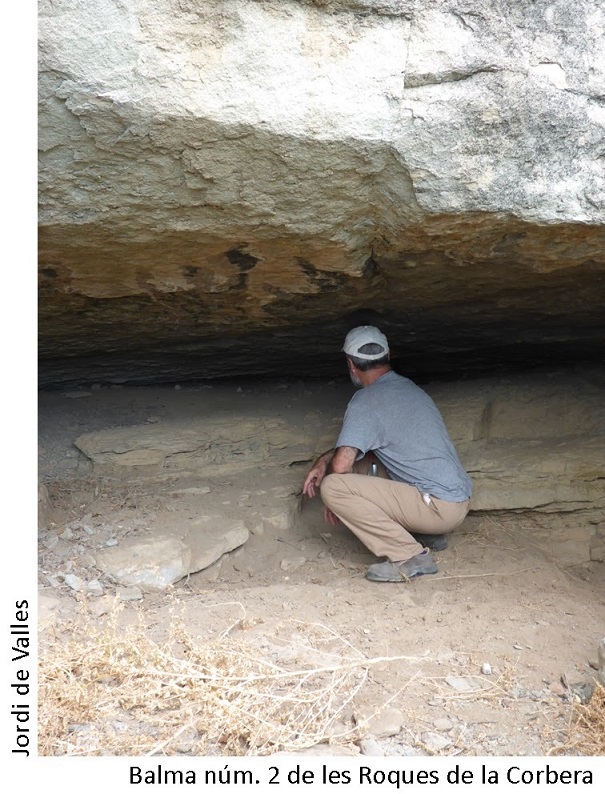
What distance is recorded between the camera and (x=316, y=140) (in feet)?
8.33

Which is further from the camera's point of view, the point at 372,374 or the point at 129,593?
the point at 372,374

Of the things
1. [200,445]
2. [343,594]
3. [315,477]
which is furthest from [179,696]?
[200,445]

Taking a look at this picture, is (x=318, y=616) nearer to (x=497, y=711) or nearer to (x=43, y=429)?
(x=497, y=711)

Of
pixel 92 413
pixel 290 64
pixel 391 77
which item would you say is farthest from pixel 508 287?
pixel 92 413

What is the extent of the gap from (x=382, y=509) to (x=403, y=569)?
32 cm

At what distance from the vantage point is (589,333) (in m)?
4.54

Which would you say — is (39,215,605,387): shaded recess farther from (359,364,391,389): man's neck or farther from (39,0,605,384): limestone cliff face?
(359,364,391,389): man's neck

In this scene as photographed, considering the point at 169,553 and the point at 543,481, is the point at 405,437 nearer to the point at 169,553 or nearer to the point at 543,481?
the point at 543,481

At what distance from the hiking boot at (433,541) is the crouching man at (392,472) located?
143 mm

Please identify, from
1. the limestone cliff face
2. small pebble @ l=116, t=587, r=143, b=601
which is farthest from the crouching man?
small pebble @ l=116, t=587, r=143, b=601

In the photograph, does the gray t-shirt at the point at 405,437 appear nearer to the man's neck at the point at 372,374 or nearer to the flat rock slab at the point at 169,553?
the man's neck at the point at 372,374

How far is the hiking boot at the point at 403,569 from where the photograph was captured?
3.86 meters

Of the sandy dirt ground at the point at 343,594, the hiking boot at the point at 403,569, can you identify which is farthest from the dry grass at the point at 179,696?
the hiking boot at the point at 403,569

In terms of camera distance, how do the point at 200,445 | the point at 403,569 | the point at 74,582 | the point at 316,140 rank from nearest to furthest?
the point at 316,140 < the point at 74,582 < the point at 403,569 < the point at 200,445
